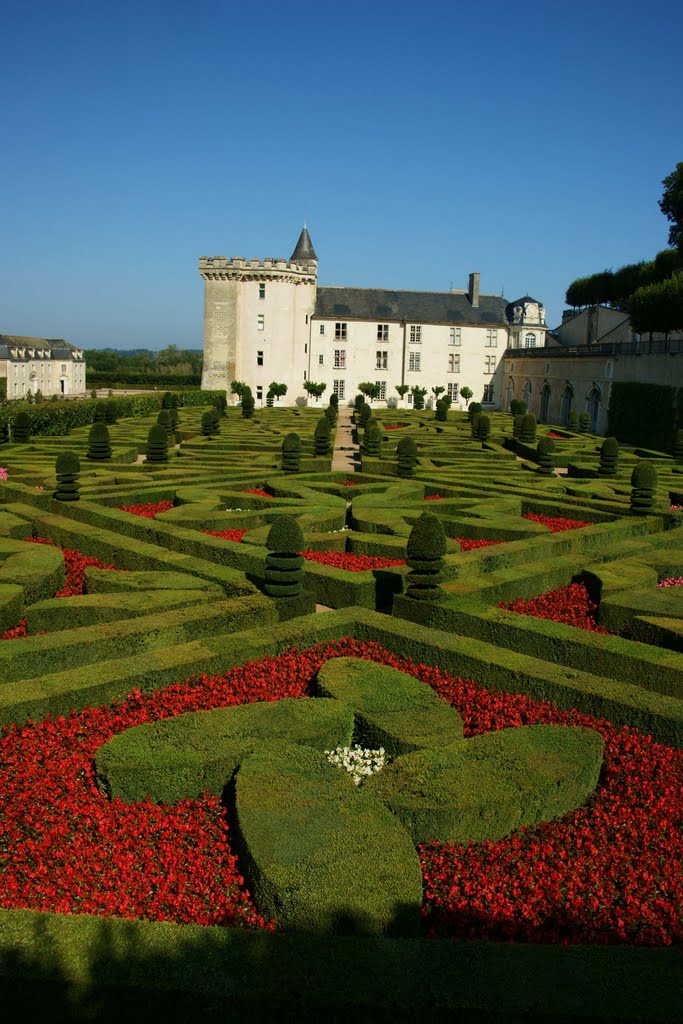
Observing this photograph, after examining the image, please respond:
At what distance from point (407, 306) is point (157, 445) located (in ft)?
164

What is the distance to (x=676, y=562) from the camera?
50.2ft

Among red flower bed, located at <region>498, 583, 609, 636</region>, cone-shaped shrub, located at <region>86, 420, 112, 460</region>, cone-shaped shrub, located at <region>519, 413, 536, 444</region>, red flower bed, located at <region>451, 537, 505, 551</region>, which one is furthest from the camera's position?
cone-shaped shrub, located at <region>519, 413, 536, 444</region>

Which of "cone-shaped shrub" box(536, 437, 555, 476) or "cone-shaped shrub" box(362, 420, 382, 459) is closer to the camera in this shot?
"cone-shaped shrub" box(536, 437, 555, 476)

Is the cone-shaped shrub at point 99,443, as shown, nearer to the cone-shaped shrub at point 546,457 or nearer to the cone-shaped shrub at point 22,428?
the cone-shaped shrub at point 22,428

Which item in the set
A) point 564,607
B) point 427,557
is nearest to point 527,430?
point 564,607

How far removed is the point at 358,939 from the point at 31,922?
213 centimetres

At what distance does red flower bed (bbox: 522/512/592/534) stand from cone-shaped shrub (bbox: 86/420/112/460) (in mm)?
12834

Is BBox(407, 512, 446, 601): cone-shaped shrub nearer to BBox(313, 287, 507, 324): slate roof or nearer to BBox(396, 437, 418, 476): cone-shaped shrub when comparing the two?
BBox(396, 437, 418, 476): cone-shaped shrub

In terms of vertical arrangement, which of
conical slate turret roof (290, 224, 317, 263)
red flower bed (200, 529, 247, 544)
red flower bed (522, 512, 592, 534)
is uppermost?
conical slate turret roof (290, 224, 317, 263)

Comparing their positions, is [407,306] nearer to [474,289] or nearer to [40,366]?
[474,289]

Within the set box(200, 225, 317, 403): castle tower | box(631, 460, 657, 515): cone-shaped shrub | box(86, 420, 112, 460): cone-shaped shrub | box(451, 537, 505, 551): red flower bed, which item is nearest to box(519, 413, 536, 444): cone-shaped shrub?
box(631, 460, 657, 515): cone-shaped shrub

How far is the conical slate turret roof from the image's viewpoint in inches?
2827

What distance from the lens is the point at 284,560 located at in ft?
40.2

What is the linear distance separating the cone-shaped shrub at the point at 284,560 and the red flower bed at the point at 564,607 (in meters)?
3.40
